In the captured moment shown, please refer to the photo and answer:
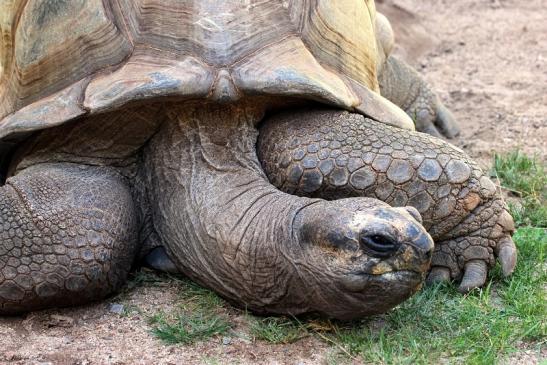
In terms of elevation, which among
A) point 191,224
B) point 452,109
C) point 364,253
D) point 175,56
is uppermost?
point 175,56

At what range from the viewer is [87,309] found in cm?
387

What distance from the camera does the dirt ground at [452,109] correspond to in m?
3.49

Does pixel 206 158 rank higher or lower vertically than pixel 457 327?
higher

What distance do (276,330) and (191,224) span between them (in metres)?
0.60

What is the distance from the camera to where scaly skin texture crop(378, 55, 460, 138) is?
5.91 meters

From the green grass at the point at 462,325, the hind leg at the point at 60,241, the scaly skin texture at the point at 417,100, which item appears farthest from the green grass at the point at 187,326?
the scaly skin texture at the point at 417,100

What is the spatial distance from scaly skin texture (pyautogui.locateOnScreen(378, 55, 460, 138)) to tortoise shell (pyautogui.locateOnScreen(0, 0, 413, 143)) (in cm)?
160

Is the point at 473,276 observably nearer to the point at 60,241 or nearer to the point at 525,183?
the point at 525,183

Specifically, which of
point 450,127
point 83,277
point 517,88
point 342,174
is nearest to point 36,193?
point 83,277

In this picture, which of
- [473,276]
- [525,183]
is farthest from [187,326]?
[525,183]

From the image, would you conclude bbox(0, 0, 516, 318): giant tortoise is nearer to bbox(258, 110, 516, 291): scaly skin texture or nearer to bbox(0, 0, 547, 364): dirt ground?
bbox(258, 110, 516, 291): scaly skin texture

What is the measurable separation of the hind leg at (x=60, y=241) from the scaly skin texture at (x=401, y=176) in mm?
702

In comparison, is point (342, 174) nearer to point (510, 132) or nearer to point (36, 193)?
point (36, 193)

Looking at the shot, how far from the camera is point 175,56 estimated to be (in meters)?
3.82
